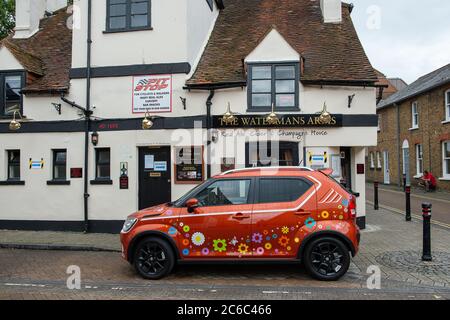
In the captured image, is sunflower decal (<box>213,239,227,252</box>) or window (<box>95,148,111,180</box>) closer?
sunflower decal (<box>213,239,227,252</box>)

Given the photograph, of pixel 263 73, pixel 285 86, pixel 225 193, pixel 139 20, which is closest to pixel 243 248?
pixel 225 193

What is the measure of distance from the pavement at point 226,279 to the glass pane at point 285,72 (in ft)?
16.5

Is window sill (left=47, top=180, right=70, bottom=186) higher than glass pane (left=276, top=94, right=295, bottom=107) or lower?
lower

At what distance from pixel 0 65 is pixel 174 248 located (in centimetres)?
912

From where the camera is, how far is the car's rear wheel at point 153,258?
6645 mm

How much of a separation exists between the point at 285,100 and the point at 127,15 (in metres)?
5.31

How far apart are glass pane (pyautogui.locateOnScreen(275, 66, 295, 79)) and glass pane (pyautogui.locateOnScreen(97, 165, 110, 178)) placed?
5653mm

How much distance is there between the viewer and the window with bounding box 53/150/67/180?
37.8ft

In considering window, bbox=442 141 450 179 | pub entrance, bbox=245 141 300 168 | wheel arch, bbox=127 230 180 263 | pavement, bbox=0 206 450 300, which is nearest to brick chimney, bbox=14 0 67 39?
pavement, bbox=0 206 450 300

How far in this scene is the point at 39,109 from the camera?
452 inches

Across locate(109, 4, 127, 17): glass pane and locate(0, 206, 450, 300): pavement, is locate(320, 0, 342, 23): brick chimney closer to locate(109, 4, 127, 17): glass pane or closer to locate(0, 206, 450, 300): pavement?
locate(109, 4, 127, 17): glass pane

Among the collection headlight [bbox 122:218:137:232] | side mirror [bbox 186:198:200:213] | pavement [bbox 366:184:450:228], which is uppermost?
side mirror [bbox 186:198:200:213]

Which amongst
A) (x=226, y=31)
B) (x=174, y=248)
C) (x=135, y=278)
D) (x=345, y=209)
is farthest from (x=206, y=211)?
(x=226, y=31)

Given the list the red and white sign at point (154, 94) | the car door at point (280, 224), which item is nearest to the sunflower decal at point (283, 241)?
the car door at point (280, 224)
